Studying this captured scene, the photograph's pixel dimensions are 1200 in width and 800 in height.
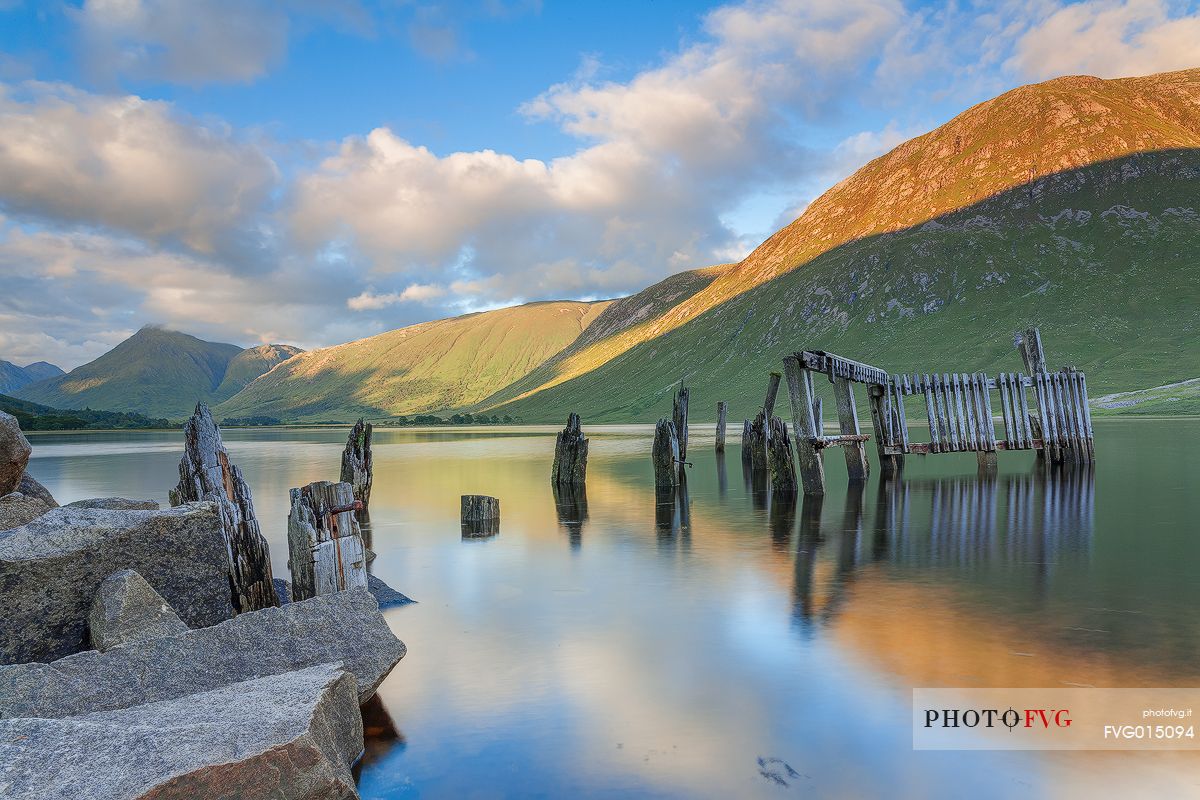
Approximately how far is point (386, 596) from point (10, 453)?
5.78 m

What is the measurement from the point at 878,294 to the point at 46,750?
159 m

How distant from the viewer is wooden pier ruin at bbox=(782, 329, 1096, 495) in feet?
66.8

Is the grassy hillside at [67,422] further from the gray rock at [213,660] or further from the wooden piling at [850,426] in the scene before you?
the gray rock at [213,660]

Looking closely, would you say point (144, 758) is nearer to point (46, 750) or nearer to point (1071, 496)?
point (46, 750)

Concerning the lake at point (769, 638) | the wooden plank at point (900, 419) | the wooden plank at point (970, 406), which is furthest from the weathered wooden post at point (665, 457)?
the wooden plank at point (970, 406)

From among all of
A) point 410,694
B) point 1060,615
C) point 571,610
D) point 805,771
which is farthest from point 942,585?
point 410,694

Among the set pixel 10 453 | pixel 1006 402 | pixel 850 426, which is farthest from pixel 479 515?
pixel 1006 402

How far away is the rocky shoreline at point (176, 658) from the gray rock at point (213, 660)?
0.01m

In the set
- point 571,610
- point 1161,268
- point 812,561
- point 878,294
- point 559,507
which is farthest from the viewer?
point 878,294

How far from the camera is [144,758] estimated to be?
429cm

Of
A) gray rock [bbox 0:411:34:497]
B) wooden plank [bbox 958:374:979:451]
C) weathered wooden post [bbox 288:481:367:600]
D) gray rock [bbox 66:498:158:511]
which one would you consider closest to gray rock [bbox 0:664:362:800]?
weathered wooden post [bbox 288:481:367:600]

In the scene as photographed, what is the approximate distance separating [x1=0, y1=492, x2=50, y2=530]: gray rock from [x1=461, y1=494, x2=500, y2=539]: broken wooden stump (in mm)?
8518

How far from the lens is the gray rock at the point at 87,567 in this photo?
7.08 m

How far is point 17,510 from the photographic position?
9.92 metres
